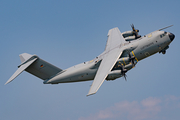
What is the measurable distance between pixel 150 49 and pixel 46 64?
16.4 m

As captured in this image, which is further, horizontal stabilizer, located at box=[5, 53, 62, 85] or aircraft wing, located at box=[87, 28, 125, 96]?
horizontal stabilizer, located at box=[5, 53, 62, 85]

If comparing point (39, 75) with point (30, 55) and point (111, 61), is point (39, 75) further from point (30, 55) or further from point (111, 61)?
point (111, 61)

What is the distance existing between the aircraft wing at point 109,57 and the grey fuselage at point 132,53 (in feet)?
3.29

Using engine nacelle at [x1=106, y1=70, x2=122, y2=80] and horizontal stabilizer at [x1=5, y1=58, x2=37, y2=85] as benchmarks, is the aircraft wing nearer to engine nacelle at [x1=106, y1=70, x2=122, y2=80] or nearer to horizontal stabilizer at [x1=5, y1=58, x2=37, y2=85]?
engine nacelle at [x1=106, y1=70, x2=122, y2=80]

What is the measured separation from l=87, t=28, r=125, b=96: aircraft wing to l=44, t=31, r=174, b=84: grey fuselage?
1.00 m

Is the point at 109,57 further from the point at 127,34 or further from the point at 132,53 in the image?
the point at 127,34

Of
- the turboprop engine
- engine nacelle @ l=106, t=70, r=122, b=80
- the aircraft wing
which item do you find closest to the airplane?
the aircraft wing

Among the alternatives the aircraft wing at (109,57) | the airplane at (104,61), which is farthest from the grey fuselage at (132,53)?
the aircraft wing at (109,57)

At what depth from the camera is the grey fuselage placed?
36.6m

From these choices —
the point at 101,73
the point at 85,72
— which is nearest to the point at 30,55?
the point at 85,72

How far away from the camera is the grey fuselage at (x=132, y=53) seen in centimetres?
3662

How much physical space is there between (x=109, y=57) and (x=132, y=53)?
3.62 metres

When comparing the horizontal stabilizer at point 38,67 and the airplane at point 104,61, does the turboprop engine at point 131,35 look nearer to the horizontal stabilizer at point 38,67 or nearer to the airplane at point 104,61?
the airplane at point 104,61

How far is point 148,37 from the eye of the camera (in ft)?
121
